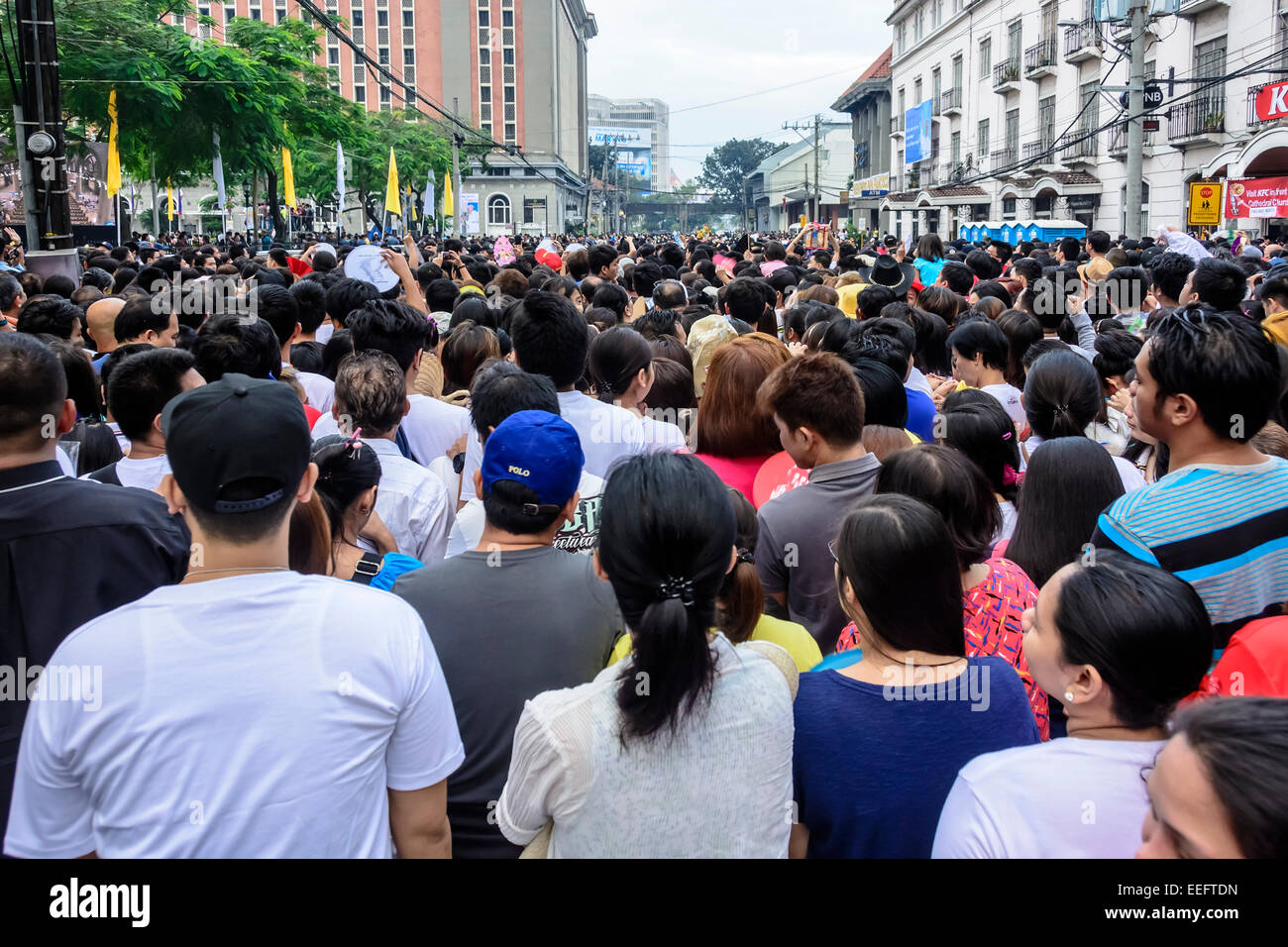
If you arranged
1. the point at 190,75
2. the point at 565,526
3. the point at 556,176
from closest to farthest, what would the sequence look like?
the point at 565,526, the point at 190,75, the point at 556,176

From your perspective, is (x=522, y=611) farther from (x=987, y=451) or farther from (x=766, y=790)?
(x=987, y=451)

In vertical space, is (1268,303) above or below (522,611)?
above

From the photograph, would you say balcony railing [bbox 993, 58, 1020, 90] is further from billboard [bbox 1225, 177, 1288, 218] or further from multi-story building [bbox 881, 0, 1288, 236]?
billboard [bbox 1225, 177, 1288, 218]

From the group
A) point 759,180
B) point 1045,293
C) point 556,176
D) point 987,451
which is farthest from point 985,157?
point 759,180

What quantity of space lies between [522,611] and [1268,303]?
585cm

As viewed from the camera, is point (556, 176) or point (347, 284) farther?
point (556, 176)

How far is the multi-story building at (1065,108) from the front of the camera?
21.6 metres

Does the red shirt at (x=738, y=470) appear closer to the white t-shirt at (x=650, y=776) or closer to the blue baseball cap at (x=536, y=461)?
the blue baseball cap at (x=536, y=461)

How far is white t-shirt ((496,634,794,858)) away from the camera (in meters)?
1.93

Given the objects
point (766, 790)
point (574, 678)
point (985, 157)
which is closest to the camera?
point (766, 790)

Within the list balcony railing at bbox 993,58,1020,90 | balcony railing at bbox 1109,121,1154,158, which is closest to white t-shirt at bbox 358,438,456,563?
balcony railing at bbox 1109,121,1154,158

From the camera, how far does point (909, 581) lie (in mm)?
2289

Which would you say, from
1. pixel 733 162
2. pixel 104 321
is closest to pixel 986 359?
pixel 104 321

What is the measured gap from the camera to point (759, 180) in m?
122
